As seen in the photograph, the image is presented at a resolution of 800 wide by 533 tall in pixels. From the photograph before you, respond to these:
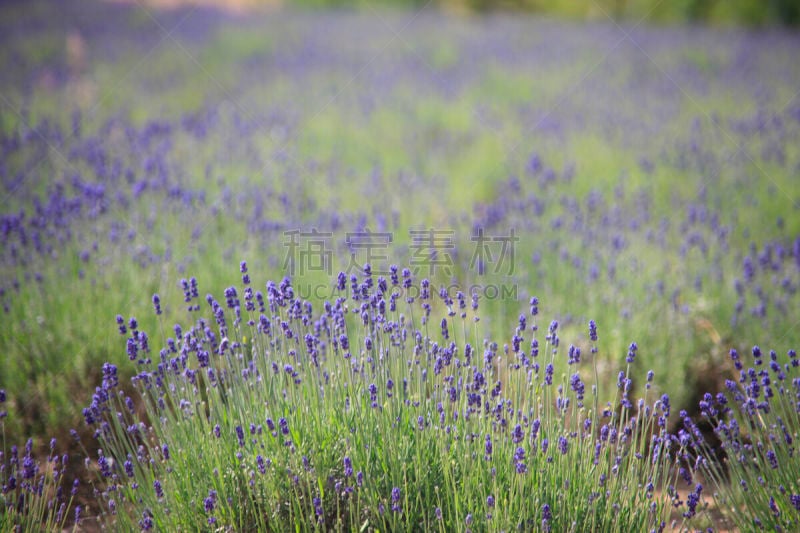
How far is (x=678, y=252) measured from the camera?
4.55 m

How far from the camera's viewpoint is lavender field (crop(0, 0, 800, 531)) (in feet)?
7.54

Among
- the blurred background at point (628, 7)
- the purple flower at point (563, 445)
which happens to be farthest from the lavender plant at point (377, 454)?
the blurred background at point (628, 7)

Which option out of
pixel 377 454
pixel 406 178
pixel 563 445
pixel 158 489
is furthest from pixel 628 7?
pixel 158 489

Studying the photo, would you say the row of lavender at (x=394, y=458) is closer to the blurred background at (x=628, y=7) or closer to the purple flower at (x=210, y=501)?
the purple flower at (x=210, y=501)

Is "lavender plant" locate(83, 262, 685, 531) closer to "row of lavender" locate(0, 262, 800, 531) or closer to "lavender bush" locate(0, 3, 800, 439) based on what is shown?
"row of lavender" locate(0, 262, 800, 531)

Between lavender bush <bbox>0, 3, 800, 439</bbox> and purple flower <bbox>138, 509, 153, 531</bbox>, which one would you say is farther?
lavender bush <bbox>0, 3, 800, 439</bbox>

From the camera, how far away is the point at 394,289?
304 cm

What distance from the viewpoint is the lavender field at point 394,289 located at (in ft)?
7.54

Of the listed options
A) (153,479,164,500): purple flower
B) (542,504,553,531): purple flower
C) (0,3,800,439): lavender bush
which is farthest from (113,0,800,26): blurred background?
(542,504,553,531): purple flower

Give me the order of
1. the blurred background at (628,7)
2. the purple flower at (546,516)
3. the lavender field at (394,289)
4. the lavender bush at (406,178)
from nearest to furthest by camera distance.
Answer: the purple flower at (546,516) → the lavender field at (394,289) → the lavender bush at (406,178) → the blurred background at (628,7)

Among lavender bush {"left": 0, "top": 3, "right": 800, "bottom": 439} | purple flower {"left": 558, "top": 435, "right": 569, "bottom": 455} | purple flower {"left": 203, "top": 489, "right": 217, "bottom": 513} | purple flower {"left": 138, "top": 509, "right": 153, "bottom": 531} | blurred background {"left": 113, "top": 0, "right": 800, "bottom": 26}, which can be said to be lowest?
purple flower {"left": 138, "top": 509, "right": 153, "bottom": 531}

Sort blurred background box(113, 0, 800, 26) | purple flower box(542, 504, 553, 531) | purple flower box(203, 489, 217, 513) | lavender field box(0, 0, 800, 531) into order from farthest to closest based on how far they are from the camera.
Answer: blurred background box(113, 0, 800, 26)
lavender field box(0, 0, 800, 531)
purple flower box(203, 489, 217, 513)
purple flower box(542, 504, 553, 531)

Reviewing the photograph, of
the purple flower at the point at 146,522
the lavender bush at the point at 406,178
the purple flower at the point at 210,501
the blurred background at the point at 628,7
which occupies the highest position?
the blurred background at the point at 628,7

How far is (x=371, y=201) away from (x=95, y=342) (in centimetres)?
253
